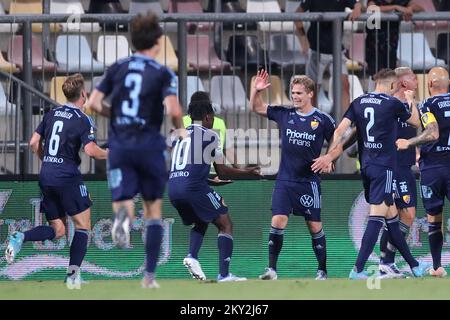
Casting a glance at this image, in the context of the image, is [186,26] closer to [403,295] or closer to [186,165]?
[186,165]

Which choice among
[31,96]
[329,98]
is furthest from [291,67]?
[31,96]

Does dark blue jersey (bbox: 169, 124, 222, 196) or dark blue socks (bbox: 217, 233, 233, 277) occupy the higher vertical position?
dark blue jersey (bbox: 169, 124, 222, 196)

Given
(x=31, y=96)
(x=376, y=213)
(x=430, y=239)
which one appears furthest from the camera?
(x=31, y=96)

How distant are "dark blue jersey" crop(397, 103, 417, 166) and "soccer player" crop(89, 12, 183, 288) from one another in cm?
482

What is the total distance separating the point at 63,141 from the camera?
13.8 metres

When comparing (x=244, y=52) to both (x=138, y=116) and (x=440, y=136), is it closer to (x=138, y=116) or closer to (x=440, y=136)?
(x=440, y=136)

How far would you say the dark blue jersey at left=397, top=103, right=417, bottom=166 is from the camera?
586 inches

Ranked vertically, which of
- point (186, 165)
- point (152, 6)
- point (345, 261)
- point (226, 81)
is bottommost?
point (345, 261)

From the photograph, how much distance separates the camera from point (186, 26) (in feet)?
54.0

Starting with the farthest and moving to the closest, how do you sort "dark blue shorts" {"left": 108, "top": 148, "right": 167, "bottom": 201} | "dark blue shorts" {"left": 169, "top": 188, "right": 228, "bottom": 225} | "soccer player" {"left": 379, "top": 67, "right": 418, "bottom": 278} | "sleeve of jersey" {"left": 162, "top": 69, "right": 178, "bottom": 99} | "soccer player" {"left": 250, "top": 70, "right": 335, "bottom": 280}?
"soccer player" {"left": 379, "top": 67, "right": 418, "bottom": 278}, "dark blue shorts" {"left": 169, "top": 188, "right": 228, "bottom": 225}, "soccer player" {"left": 250, "top": 70, "right": 335, "bottom": 280}, "dark blue shorts" {"left": 108, "top": 148, "right": 167, "bottom": 201}, "sleeve of jersey" {"left": 162, "top": 69, "right": 178, "bottom": 99}

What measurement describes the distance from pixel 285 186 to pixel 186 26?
11.1 feet

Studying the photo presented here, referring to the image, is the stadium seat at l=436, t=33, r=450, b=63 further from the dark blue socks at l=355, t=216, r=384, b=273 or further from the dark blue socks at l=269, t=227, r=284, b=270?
the dark blue socks at l=269, t=227, r=284, b=270

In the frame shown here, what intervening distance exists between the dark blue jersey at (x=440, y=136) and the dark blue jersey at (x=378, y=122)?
0.69 meters

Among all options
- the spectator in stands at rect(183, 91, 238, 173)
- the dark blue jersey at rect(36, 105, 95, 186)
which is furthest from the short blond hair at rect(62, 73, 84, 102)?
the spectator in stands at rect(183, 91, 238, 173)
